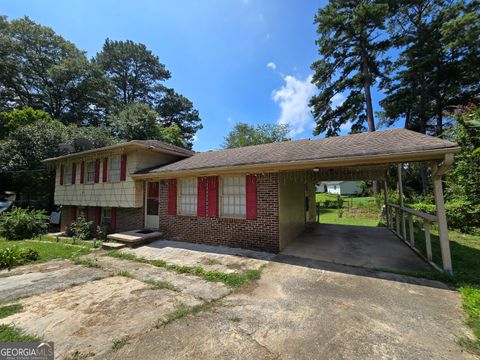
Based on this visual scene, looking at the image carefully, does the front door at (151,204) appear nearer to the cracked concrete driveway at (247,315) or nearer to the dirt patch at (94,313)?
the cracked concrete driveway at (247,315)

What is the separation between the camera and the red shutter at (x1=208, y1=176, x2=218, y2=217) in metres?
7.61

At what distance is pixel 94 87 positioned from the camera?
1125 inches

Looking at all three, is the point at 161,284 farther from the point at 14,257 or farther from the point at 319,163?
the point at 14,257

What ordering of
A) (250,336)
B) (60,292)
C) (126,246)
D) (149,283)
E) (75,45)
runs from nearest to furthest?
(250,336) → (60,292) → (149,283) → (126,246) → (75,45)

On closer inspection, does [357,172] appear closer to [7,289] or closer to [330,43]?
[7,289]

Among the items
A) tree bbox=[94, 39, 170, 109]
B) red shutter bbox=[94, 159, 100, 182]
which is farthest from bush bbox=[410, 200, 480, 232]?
tree bbox=[94, 39, 170, 109]

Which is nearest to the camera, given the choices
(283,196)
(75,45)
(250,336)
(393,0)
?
(250,336)

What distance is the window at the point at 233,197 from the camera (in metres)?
7.29

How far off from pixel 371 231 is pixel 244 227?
255 inches

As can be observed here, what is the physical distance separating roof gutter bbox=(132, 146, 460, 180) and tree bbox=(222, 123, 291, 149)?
27.2 metres

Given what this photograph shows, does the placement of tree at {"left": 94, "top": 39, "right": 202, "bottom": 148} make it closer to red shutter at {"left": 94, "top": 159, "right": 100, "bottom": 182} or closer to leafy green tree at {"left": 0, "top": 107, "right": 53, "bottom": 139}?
leafy green tree at {"left": 0, "top": 107, "right": 53, "bottom": 139}

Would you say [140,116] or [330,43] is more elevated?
[330,43]

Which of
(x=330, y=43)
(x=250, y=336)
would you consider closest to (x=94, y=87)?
(x=330, y=43)

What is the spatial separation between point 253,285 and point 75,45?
4207 centimetres
